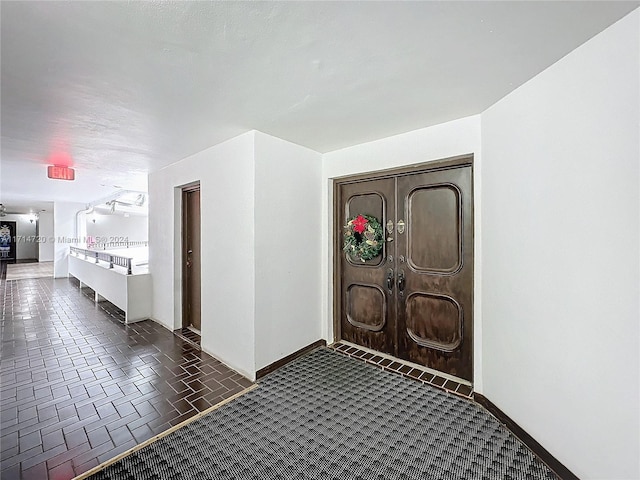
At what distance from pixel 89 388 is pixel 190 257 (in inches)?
75.6

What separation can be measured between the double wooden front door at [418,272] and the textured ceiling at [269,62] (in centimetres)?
68

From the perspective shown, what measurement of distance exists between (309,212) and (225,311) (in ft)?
4.92

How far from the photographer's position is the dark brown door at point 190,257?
159 inches

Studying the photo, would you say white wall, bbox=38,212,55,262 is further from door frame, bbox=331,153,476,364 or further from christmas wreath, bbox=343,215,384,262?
christmas wreath, bbox=343,215,384,262

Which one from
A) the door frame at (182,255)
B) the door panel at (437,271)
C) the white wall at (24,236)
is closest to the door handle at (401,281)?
the door panel at (437,271)

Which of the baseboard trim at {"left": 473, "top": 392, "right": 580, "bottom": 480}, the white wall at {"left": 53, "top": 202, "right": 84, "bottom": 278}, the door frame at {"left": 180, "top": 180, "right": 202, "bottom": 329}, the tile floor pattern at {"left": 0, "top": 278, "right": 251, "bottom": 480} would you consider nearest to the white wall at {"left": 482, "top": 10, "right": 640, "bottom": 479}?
the baseboard trim at {"left": 473, "top": 392, "right": 580, "bottom": 480}

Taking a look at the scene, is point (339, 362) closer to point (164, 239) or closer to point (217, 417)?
point (217, 417)

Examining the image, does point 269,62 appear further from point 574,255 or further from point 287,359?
point 287,359

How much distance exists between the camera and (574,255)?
1.56 metres

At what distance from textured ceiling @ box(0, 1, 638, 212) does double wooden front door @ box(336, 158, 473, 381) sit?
68 cm

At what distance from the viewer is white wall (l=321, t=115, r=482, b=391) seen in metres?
2.43

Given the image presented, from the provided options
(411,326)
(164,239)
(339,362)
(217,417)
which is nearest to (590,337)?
(411,326)

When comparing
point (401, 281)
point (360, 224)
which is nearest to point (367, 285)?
point (401, 281)

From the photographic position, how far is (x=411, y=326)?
9.74 feet
